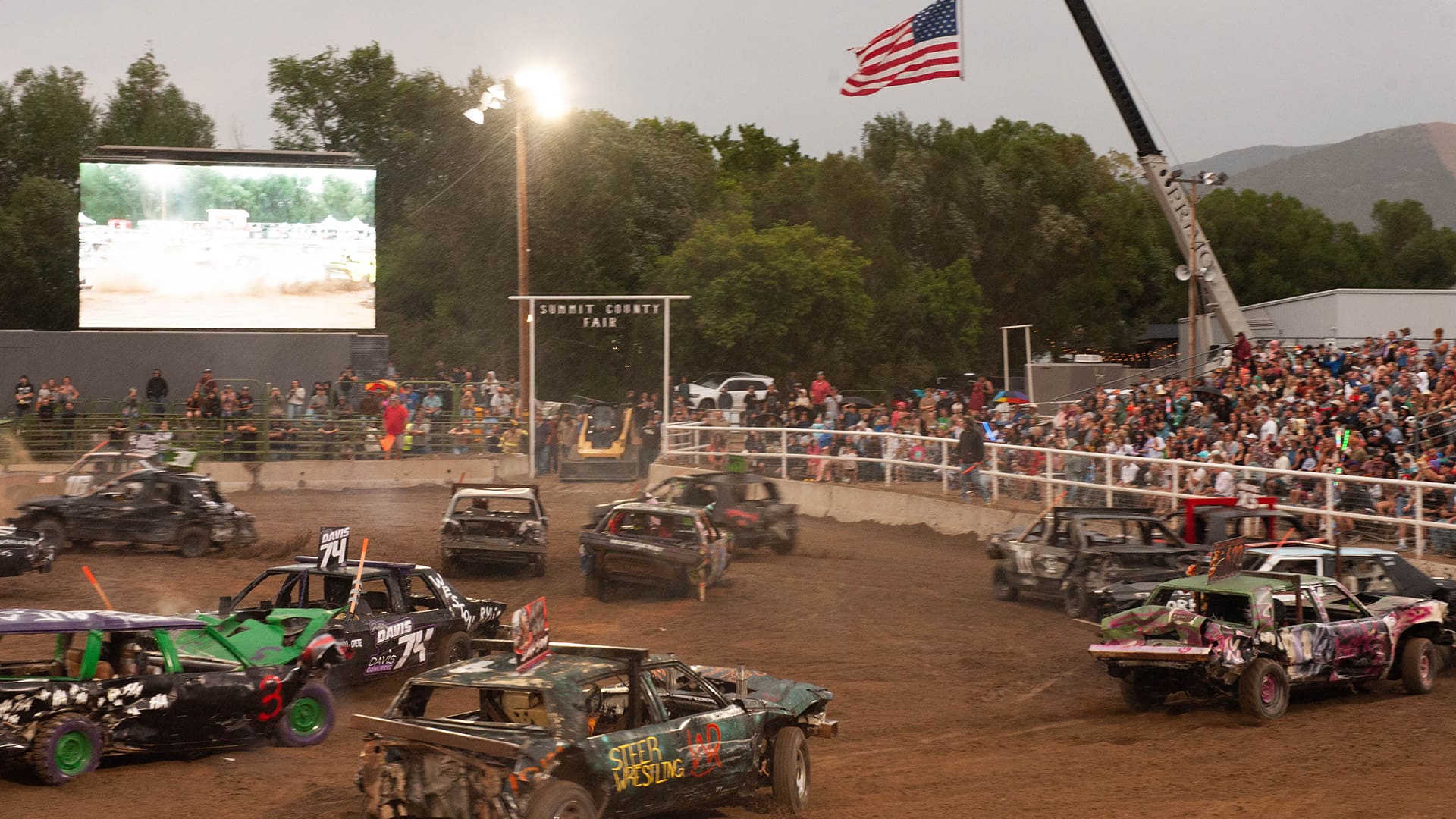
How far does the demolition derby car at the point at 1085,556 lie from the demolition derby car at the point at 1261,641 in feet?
9.69

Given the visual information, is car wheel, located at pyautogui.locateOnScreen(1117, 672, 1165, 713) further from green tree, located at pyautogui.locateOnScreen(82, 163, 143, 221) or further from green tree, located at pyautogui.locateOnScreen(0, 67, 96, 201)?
green tree, located at pyautogui.locateOnScreen(0, 67, 96, 201)

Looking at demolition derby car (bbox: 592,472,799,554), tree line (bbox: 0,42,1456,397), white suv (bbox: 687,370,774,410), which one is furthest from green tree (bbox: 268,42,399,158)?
demolition derby car (bbox: 592,472,799,554)

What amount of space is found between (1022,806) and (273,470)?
27601mm

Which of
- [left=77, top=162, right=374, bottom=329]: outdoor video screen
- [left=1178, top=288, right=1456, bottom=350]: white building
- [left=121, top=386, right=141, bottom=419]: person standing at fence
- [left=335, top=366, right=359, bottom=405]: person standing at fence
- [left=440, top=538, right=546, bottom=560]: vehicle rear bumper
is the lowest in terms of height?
[left=440, top=538, right=546, bottom=560]: vehicle rear bumper

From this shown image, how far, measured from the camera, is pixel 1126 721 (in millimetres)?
12461

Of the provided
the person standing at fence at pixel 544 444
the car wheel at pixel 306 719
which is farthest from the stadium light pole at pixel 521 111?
the car wheel at pixel 306 719

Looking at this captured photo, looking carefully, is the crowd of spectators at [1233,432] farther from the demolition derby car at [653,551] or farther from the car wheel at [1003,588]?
the demolition derby car at [653,551]

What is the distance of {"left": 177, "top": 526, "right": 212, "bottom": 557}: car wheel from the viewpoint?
21766 millimetres

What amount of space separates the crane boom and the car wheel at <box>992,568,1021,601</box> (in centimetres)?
2390

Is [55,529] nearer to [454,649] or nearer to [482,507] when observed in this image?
[482,507]

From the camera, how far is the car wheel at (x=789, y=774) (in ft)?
30.8

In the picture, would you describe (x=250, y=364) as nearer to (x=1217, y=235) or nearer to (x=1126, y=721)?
(x=1126, y=721)

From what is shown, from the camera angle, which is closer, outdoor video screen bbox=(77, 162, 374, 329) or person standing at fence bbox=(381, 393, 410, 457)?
person standing at fence bbox=(381, 393, 410, 457)

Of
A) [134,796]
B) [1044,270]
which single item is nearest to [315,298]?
[134,796]
